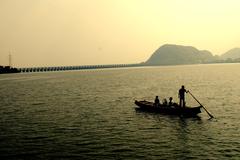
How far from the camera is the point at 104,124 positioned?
4066 centimetres

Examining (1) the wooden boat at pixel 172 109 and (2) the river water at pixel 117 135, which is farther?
(1) the wooden boat at pixel 172 109

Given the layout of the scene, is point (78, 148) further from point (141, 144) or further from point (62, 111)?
point (62, 111)

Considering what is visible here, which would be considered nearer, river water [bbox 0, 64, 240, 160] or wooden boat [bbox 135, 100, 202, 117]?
river water [bbox 0, 64, 240, 160]

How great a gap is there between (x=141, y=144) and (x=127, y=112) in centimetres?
2042

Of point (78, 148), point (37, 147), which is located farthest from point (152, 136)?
point (37, 147)

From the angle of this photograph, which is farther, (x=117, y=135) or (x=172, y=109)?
(x=172, y=109)

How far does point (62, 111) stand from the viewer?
52.7 meters

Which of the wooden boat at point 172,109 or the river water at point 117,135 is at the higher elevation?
the wooden boat at point 172,109

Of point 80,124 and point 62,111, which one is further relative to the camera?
point 62,111

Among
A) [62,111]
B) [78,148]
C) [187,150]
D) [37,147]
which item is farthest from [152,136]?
[62,111]

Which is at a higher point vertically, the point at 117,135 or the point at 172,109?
the point at 172,109

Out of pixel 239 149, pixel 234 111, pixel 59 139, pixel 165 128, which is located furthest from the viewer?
pixel 234 111

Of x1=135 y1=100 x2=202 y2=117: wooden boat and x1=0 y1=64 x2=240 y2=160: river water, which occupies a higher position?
x1=135 y1=100 x2=202 y2=117: wooden boat

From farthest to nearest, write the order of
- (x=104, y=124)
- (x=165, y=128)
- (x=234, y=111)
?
1. (x=234, y=111)
2. (x=104, y=124)
3. (x=165, y=128)
